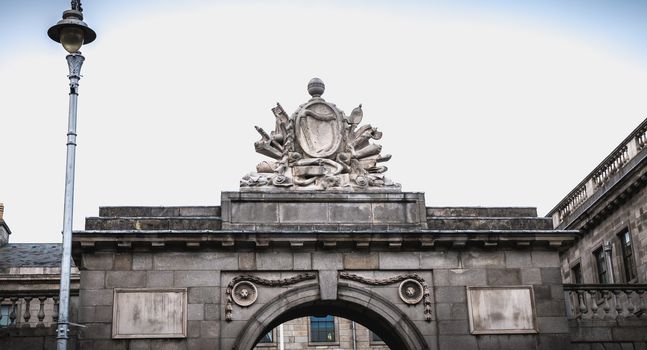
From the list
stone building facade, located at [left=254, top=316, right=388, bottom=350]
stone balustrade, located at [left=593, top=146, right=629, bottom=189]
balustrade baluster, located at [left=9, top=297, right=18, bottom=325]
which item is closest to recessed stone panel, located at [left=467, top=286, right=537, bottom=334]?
stone balustrade, located at [left=593, top=146, right=629, bottom=189]

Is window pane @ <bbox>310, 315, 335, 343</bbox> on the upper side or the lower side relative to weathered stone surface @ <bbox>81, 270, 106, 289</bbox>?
upper

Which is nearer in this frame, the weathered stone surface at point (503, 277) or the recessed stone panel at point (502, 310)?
the recessed stone panel at point (502, 310)

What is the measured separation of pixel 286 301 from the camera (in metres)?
Result: 22.7

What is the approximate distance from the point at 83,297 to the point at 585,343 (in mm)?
12218

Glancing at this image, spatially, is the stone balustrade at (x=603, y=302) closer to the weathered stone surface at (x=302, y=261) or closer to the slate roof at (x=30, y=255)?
the weathered stone surface at (x=302, y=261)

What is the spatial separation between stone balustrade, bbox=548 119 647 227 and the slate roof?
2138cm

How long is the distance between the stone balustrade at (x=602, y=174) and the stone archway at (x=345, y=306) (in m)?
10.0

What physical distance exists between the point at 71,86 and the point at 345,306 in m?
8.92

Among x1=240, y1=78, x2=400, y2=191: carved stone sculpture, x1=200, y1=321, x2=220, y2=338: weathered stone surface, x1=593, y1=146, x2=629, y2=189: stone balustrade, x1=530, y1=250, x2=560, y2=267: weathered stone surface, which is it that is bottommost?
x1=200, y1=321, x2=220, y2=338: weathered stone surface

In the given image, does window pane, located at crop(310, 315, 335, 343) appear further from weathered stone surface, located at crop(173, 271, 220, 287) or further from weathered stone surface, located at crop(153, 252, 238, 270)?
weathered stone surface, located at crop(173, 271, 220, 287)

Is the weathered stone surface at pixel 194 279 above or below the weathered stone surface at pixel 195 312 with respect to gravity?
above

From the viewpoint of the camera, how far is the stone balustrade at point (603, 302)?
2377cm

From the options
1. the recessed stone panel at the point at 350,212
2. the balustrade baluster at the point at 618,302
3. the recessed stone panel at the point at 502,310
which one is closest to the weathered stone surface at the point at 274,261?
the recessed stone panel at the point at 350,212

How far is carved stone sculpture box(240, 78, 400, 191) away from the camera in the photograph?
2392 centimetres
